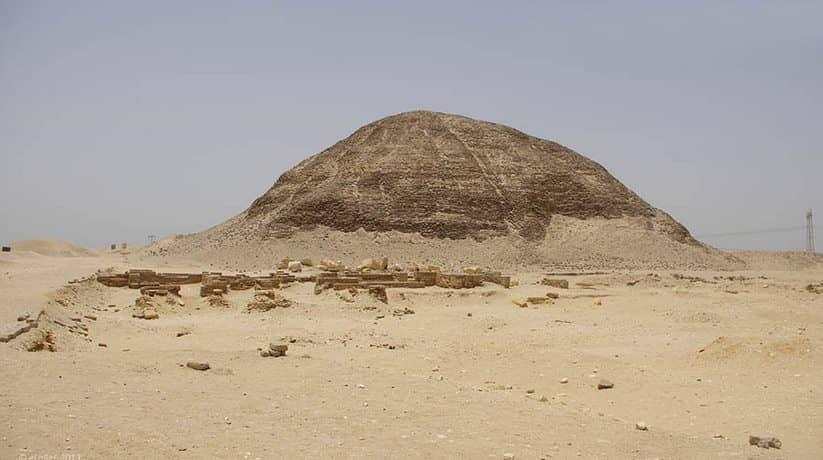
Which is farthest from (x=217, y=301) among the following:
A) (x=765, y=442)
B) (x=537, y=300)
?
(x=765, y=442)

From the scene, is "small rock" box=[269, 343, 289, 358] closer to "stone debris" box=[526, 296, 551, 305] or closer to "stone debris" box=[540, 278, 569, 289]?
"stone debris" box=[526, 296, 551, 305]

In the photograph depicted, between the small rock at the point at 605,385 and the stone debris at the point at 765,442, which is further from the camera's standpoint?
the small rock at the point at 605,385

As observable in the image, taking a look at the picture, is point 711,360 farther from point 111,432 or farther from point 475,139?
point 475,139

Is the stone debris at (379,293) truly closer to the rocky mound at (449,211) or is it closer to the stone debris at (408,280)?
the stone debris at (408,280)

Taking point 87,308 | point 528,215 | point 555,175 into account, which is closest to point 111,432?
point 87,308

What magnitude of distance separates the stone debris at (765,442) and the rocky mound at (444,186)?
31.4 metres

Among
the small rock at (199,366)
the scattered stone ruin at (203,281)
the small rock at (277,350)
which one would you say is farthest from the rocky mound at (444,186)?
the small rock at (199,366)

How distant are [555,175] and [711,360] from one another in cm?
3430

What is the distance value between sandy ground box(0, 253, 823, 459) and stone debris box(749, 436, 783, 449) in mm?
125

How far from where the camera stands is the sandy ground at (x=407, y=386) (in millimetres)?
5762

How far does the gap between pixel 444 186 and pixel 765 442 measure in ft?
115

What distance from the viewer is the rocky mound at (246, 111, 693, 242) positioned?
38656 mm

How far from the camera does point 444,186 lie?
1613 inches

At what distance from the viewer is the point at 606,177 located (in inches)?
1817
